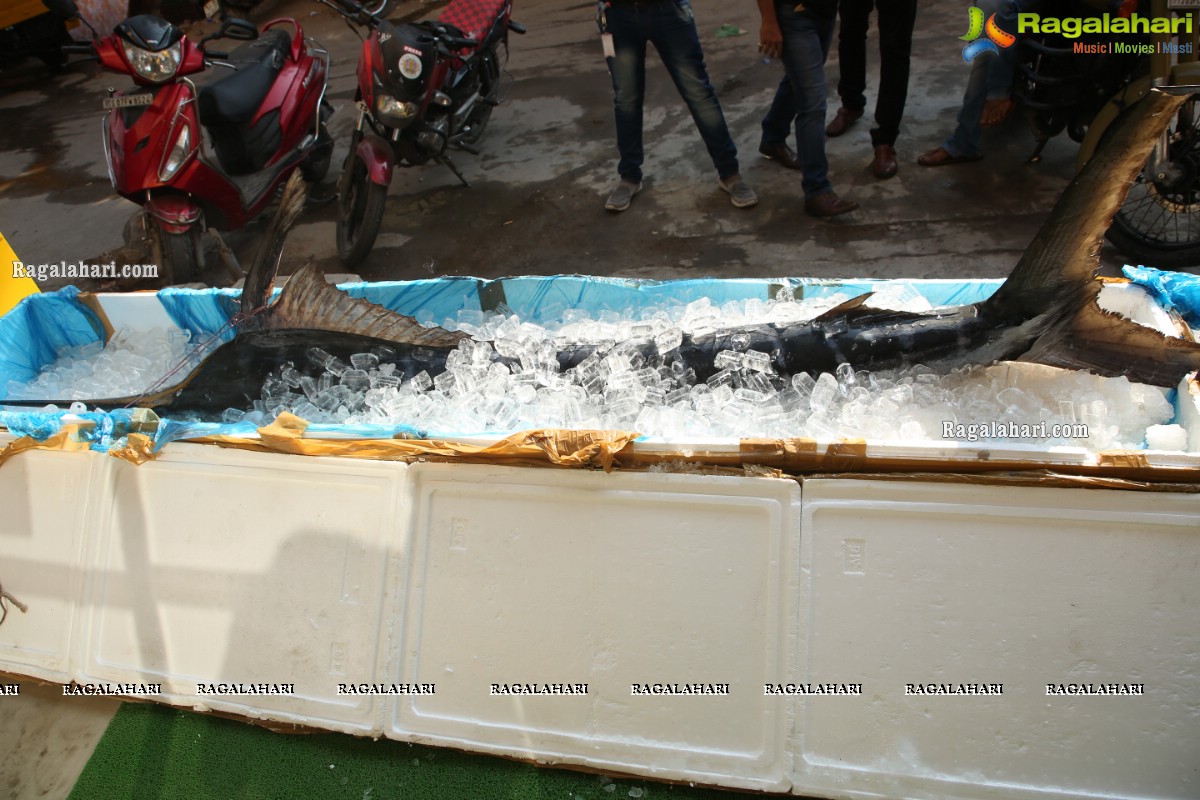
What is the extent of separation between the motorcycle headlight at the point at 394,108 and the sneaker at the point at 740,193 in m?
1.99

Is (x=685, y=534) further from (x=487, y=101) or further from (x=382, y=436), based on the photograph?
(x=487, y=101)

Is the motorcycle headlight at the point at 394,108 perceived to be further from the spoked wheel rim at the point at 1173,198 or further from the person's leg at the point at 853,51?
the spoked wheel rim at the point at 1173,198

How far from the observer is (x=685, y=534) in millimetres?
1957

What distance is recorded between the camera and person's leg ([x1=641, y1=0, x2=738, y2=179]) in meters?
4.21

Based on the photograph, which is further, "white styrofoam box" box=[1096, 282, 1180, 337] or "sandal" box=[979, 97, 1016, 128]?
"sandal" box=[979, 97, 1016, 128]

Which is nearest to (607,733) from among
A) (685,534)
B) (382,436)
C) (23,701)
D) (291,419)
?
(685,534)

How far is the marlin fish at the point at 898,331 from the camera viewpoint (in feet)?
6.42

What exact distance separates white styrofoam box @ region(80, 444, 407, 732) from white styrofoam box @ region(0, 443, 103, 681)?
0.08m

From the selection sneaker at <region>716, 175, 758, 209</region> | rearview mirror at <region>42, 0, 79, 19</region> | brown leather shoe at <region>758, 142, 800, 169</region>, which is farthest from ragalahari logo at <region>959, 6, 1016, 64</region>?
rearview mirror at <region>42, 0, 79, 19</region>

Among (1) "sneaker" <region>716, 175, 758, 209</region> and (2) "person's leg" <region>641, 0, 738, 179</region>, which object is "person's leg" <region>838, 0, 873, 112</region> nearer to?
(2) "person's leg" <region>641, 0, 738, 179</region>

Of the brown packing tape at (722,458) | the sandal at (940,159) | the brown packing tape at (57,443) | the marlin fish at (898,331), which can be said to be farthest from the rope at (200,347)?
the sandal at (940,159)

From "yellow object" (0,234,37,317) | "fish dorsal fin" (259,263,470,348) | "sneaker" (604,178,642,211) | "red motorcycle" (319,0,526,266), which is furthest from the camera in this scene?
"sneaker" (604,178,642,211)

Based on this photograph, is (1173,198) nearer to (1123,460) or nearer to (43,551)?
(1123,460)

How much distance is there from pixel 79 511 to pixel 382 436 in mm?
1047
